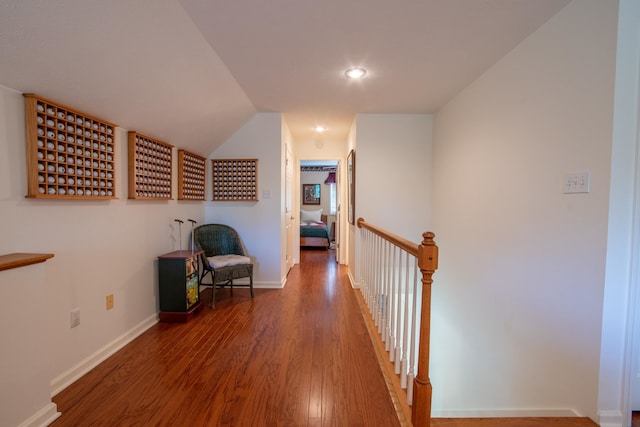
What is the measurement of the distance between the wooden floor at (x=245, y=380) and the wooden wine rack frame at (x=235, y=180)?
1.47 m

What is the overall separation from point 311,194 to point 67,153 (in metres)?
7.01

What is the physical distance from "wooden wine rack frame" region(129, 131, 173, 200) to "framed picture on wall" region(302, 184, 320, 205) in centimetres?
578

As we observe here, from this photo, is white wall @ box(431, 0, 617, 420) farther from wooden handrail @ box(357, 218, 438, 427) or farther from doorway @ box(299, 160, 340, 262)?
doorway @ box(299, 160, 340, 262)

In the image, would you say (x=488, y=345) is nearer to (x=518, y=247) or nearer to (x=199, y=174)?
(x=518, y=247)

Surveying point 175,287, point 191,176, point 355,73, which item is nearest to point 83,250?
point 175,287

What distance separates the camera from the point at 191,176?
322cm

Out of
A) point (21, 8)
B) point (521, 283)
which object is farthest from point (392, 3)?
point (521, 283)

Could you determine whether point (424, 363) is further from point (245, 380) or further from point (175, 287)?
point (175, 287)

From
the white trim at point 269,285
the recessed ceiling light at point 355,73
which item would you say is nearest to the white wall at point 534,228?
the recessed ceiling light at point 355,73

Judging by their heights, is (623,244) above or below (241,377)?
above

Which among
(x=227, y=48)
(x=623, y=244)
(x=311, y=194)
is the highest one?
(x=227, y=48)

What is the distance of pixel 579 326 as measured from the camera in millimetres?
1517

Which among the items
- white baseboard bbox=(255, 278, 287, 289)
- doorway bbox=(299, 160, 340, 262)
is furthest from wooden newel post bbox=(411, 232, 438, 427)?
doorway bbox=(299, 160, 340, 262)

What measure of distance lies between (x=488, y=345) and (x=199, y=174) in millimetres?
3475
